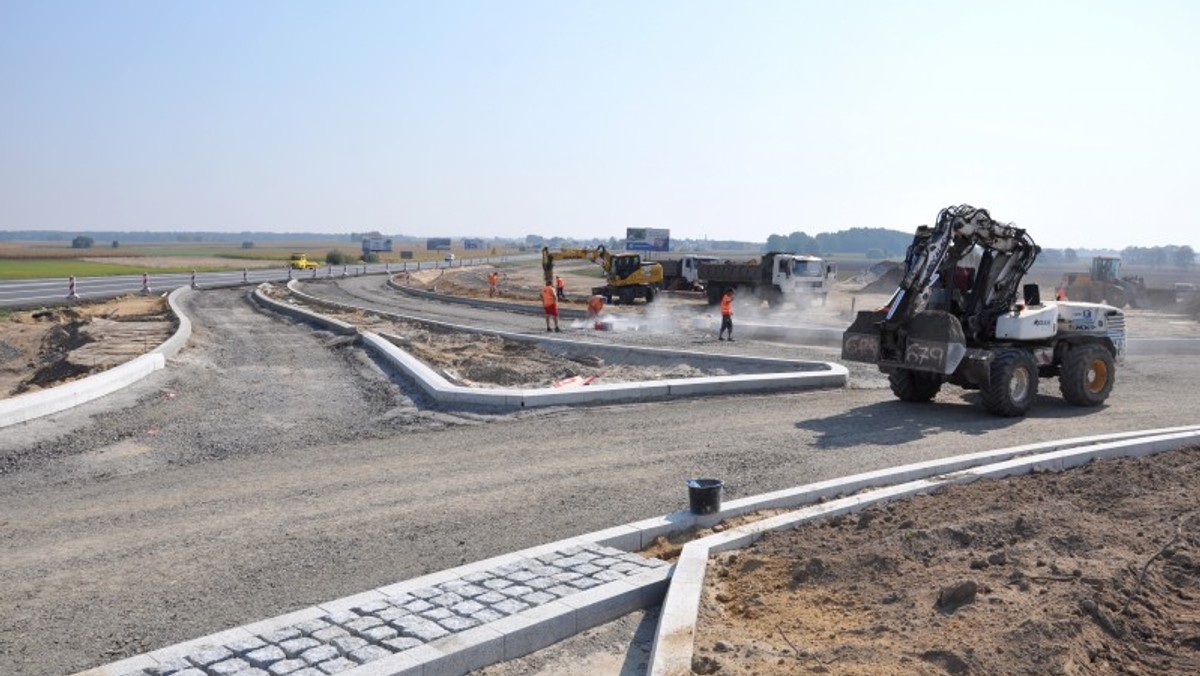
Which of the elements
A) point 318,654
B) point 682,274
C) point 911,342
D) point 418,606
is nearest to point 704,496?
point 418,606

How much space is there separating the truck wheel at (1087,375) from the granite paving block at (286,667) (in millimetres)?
11917

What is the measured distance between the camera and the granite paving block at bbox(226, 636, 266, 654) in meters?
5.14

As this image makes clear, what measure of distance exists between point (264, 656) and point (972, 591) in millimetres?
3939

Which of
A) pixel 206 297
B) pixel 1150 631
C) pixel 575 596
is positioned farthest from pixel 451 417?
pixel 206 297

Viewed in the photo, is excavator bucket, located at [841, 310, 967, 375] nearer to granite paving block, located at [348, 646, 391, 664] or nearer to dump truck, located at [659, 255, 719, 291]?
granite paving block, located at [348, 646, 391, 664]

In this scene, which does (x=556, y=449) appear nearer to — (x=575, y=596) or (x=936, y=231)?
(x=575, y=596)

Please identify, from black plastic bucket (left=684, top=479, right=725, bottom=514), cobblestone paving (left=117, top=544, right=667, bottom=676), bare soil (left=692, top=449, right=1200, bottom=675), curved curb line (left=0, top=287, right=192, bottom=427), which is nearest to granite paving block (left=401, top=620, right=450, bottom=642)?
cobblestone paving (left=117, top=544, right=667, bottom=676)

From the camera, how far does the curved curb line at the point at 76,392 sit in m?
10.7

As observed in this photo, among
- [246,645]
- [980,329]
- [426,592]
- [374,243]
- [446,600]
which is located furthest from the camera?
[374,243]

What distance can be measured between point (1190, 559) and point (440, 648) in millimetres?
4746

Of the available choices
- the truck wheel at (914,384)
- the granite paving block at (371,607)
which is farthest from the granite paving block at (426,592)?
the truck wheel at (914,384)

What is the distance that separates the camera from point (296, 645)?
520cm

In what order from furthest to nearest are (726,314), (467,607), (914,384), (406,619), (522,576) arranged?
(726,314) < (914,384) < (522,576) < (467,607) < (406,619)

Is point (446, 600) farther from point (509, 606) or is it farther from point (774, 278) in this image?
point (774, 278)
